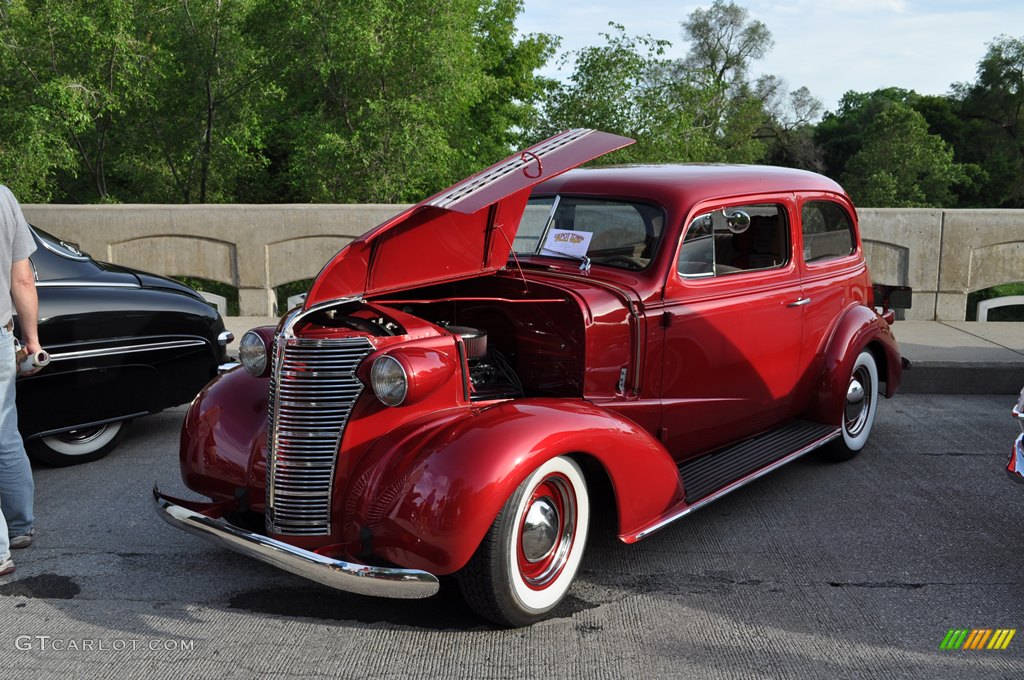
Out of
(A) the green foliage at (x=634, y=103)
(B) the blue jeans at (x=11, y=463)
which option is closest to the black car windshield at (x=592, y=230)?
(B) the blue jeans at (x=11, y=463)

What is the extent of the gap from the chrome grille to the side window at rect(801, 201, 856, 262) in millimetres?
3055

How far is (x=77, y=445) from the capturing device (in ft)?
17.9

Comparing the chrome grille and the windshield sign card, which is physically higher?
the windshield sign card

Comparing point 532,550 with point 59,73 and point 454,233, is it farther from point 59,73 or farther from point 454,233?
point 59,73

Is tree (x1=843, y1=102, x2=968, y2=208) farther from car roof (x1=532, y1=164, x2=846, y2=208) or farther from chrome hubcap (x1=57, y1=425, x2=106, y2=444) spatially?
chrome hubcap (x1=57, y1=425, x2=106, y2=444)

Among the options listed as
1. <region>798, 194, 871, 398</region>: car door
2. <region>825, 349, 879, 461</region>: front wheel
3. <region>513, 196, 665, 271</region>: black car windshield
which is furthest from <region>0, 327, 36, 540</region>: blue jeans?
<region>825, 349, 879, 461</region>: front wheel

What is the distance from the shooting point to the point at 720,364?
4727 millimetres

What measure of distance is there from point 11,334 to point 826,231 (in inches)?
176

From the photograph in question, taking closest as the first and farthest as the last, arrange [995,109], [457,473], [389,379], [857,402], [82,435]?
1. [457,473]
2. [389,379]
3. [82,435]
4. [857,402]
5. [995,109]

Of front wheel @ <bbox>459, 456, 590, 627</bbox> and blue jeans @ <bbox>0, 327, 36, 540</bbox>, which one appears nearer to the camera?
front wheel @ <bbox>459, 456, 590, 627</bbox>

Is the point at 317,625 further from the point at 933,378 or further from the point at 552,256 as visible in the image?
the point at 933,378

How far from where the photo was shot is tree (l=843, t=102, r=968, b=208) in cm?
4075

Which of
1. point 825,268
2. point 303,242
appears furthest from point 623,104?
point 825,268

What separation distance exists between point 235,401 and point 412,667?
150 cm
